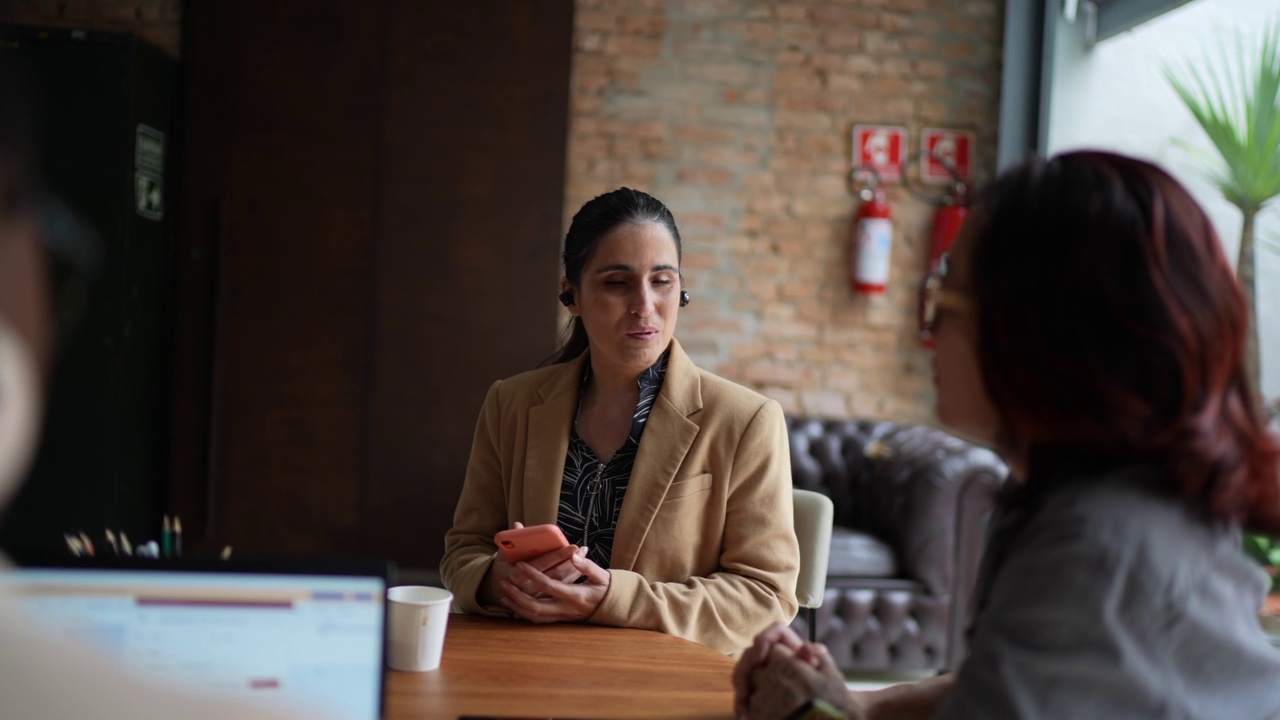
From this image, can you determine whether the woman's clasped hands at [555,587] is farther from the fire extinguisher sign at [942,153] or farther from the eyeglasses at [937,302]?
the fire extinguisher sign at [942,153]

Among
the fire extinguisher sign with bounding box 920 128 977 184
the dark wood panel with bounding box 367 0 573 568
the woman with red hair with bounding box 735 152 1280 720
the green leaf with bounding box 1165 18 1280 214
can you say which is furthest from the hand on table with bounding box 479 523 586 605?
the fire extinguisher sign with bounding box 920 128 977 184

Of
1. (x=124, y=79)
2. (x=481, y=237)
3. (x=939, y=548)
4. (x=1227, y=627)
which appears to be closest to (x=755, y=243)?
(x=481, y=237)

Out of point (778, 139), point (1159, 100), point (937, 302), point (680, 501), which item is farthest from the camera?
point (778, 139)

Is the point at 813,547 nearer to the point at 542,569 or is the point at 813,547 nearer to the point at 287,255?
the point at 542,569

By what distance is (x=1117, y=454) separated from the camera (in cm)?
98

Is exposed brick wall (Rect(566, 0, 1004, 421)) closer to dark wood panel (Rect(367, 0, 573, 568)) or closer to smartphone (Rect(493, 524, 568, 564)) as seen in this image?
dark wood panel (Rect(367, 0, 573, 568))

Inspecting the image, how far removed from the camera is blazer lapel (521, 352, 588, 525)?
206 centimetres

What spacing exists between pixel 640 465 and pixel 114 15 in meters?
4.32

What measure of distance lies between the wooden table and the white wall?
376cm

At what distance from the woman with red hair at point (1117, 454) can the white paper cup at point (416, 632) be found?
72 cm

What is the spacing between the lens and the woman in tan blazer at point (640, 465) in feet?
6.15

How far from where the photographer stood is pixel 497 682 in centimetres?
140

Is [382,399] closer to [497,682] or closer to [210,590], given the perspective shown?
[497,682]

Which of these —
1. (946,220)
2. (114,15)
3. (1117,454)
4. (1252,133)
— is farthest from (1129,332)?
(114,15)
